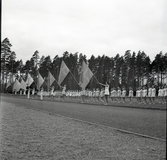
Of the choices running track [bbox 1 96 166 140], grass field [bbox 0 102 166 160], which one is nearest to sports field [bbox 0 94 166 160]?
grass field [bbox 0 102 166 160]

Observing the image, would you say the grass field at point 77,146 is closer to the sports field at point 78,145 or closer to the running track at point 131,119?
the sports field at point 78,145

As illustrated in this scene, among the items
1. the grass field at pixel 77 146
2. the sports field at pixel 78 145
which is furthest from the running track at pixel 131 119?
the grass field at pixel 77 146

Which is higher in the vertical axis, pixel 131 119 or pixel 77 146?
pixel 131 119

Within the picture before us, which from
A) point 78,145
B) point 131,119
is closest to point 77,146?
point 78,145

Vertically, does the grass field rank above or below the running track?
below

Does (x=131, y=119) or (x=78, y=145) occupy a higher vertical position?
(x=131, y=119)

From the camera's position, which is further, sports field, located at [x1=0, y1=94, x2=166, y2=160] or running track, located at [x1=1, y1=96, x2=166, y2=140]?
running track, located at [x1=1, y1=96, x2=166, y2=140]

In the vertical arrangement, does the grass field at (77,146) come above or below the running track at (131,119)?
below

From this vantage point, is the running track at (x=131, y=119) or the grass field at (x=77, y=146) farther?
the running track at (x=131, y=119)

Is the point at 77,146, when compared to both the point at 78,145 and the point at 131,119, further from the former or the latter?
the point at 131,119

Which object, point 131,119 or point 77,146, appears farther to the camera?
point 131,119

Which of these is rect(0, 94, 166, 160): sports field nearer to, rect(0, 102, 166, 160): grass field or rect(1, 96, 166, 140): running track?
rect(0, 102, 166, 160): grass field

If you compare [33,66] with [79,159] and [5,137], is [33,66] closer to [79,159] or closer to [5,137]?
[5,137]

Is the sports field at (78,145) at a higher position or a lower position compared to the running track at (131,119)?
lower
